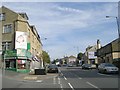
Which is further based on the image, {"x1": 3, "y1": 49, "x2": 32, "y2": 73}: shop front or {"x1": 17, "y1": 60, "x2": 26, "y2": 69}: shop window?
{"x1": 17, "y1": 60, "x2": 26, "y2": 69}: shop window

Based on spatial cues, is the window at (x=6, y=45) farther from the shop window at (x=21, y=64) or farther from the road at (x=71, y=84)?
the road at (x=71, y=84)

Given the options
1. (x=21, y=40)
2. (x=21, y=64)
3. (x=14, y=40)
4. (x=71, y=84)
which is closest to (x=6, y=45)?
(x=14, y=40)

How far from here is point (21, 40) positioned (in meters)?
50.8

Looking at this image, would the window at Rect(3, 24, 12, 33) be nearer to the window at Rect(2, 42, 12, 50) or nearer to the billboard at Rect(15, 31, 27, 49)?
the window at Rect(2, 42, 12, 50)

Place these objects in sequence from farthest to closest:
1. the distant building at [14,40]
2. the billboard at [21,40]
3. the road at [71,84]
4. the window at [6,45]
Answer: the window at [6,45] < the billboard at [21,40] < the distant building at [14,40] < the road at [71,84]

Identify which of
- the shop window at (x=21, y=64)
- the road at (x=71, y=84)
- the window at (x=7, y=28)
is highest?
the window at (x=7, y=28)

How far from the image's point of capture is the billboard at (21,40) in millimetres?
50281

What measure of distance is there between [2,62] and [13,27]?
6741mm

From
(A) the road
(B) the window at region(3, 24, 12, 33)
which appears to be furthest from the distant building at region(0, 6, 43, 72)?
(A) the road

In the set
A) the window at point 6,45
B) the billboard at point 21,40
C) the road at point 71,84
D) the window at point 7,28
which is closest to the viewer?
the road at point 71,84

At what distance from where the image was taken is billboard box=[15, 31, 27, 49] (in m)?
50.3

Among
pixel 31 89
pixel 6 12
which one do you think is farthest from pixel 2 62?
pixel 31 89

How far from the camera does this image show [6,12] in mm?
52781

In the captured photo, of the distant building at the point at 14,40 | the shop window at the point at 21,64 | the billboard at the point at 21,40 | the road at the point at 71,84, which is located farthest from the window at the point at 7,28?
the road at the point at 71,84
